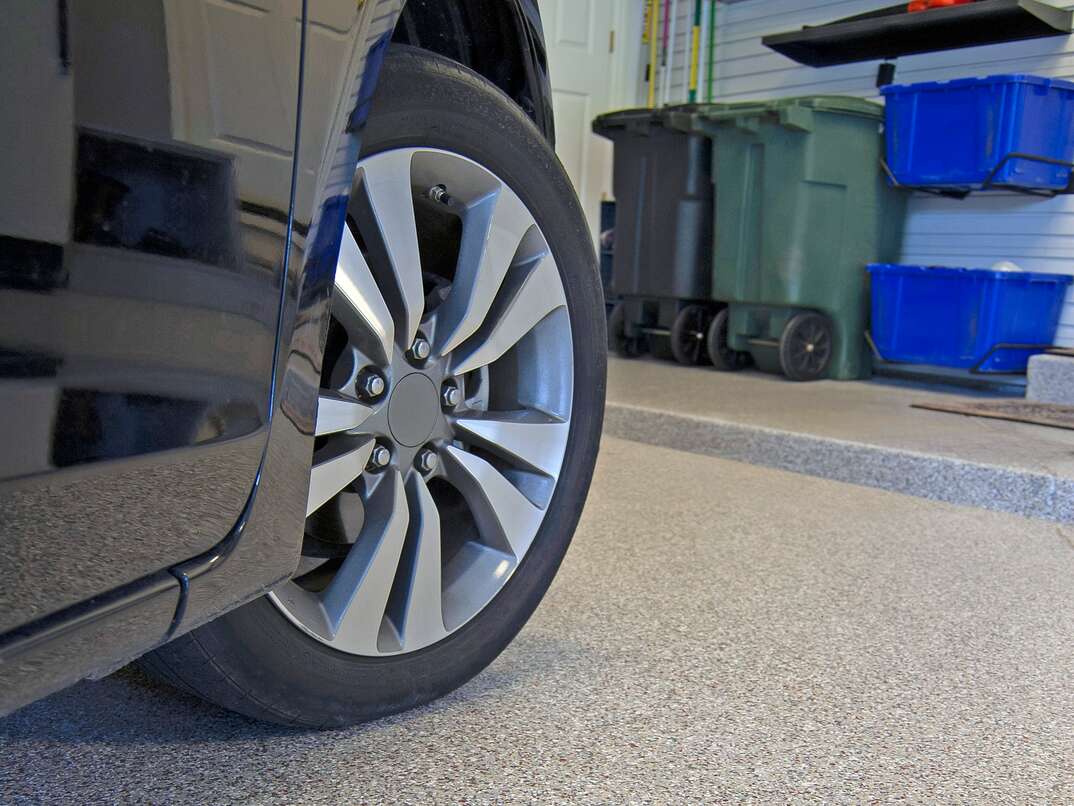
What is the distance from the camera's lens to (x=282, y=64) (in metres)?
0.87

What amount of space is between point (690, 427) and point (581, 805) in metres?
2.52

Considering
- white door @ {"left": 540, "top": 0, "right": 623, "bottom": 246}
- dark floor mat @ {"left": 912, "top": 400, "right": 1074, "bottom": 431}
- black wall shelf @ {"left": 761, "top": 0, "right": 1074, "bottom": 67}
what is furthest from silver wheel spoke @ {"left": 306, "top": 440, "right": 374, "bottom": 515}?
white door @ {"left": 540, "top": 0, "right": 623, "bottom": 246}

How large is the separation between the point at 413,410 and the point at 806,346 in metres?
3.85

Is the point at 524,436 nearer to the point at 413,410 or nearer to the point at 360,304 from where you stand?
the point at 413,410

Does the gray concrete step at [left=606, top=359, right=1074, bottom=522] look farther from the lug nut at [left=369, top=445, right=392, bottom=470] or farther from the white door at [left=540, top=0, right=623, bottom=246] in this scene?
the white door at [left=540, top=0, right=623, bottom=246]

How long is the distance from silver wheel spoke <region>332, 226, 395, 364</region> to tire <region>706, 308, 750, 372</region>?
4055 millimetres

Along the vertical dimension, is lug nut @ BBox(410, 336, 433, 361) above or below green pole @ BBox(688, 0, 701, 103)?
below

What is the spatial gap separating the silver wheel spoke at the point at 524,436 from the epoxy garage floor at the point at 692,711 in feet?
1.02

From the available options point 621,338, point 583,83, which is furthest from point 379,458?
point 583,83

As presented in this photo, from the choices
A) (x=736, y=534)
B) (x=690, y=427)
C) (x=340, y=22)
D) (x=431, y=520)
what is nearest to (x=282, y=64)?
(x=340, y=22)

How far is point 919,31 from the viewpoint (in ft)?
15.3

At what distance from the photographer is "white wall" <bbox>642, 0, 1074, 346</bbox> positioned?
460cm

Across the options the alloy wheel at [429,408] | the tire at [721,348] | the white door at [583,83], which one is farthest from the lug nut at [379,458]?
the white door at [583,83]

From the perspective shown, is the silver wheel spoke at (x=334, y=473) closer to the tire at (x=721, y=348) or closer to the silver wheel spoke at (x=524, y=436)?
the silver wheel spoke at (x=524, y=436)
